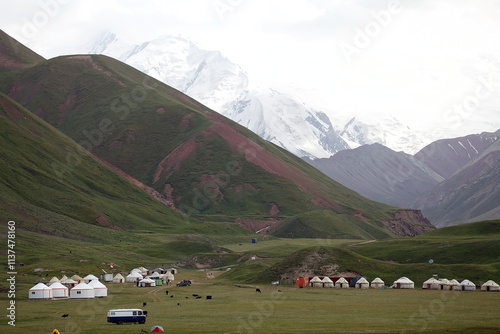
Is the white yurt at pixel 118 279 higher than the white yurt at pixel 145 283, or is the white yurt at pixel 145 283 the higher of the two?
the white yurt at pixel 118 279

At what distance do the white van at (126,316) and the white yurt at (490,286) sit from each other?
71.5 m

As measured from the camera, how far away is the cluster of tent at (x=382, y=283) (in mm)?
131000

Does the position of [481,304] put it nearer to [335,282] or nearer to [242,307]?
[242,307]

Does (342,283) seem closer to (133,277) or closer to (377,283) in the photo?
(377,283)

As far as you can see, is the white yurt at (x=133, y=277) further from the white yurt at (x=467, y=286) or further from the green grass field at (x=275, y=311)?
the white yurt at (x=467, y=286)

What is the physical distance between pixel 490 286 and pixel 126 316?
7350cm

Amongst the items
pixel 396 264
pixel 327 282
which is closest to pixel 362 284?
pixel 327 282

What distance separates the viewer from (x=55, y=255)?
162500mm

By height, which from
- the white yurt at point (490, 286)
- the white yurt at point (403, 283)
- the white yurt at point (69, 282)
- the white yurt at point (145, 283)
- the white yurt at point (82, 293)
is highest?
the white yurt at point (69, 282)

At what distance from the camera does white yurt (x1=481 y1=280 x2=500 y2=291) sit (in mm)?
128625

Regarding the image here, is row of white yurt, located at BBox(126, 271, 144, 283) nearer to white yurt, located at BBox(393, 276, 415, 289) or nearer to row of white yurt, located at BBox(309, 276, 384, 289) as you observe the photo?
row of white yurt, located at BBox(309, 276, 384, 289)

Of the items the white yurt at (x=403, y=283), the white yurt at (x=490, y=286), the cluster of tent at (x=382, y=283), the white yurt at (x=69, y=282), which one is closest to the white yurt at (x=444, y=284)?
the cluster of tent at (x=382, y=283)

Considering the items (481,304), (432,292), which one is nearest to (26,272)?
(432,292)

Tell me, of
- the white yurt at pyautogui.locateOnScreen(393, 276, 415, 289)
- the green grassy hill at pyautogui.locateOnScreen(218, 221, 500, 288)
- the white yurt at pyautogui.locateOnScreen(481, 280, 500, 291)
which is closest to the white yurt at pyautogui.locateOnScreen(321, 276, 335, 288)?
the green grassy hill at pyautogui.locateOnScreen(218, 221, 500, 288)
